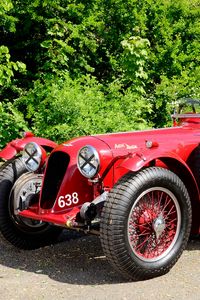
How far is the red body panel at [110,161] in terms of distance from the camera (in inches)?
190

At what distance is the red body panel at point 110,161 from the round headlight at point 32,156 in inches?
11.0

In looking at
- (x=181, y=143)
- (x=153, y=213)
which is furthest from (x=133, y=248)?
(x=181, y=143)

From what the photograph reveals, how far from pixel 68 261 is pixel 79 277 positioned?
48cm

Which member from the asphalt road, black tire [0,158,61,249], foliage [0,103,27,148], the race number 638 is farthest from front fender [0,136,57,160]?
foliage [0,103,27,148]

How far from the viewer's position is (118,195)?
4477 mm

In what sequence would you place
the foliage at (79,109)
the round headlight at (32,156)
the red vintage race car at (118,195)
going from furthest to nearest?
the foliage at (79,109)
the round headlight at (32,156)
the red vintage race car at (118,195)

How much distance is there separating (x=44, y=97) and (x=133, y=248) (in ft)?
18.5

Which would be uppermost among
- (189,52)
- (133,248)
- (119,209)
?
(189,52)

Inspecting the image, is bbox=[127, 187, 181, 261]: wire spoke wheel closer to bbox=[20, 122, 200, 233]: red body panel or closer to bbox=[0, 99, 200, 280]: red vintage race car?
bbox=[0, 99, 200, 280]: red vintage race car

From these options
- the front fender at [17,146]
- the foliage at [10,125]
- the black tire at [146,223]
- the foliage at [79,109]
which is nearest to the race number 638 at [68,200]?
the black tire at [146,223]

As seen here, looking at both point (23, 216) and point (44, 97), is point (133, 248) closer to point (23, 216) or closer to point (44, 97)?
point (23, 216)

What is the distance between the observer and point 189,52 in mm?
11688

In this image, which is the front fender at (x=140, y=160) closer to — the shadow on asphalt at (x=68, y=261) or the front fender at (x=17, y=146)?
the shadow on asphalt at (x=68, y=261)

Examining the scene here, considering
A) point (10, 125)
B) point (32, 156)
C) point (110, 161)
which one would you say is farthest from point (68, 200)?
point (10, 125)
